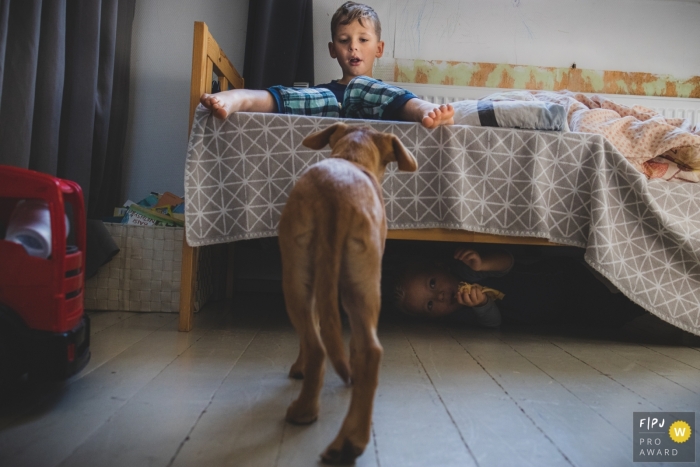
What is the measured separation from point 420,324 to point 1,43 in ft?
4.53

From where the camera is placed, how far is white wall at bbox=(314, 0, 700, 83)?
2.20 metres

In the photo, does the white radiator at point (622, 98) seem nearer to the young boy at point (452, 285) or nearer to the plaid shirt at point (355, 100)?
the plaid shirt at point (355, 100)

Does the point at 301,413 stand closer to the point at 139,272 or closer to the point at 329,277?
the point at 329,277

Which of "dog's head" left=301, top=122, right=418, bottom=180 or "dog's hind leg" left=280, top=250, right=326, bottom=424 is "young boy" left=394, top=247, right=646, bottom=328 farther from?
"dog's hind leg" left=280, top=250, right=326, bottom=424

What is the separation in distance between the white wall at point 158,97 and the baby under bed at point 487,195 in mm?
729

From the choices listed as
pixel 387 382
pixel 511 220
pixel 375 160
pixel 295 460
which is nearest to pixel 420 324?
pixel 511 220

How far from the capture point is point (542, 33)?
224 cm

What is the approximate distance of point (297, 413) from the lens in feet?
2.62

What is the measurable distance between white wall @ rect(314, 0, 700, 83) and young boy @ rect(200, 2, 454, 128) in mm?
283

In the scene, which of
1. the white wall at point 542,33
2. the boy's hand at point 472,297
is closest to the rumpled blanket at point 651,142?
the boy's hand at point 472,297

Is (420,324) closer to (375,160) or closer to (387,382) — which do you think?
(387,382)

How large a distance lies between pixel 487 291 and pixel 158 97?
1.50 m

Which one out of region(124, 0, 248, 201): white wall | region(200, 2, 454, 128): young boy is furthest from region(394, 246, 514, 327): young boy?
region(124, 0, 248, 201): white wall

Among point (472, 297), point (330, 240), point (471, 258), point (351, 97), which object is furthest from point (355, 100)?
point (330, 240)
